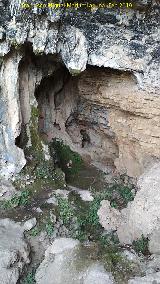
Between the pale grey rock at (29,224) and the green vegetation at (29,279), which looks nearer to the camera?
the green vegetation at (29,279)

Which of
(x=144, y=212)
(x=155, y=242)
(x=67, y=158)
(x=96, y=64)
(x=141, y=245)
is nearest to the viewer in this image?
(x=155, y=242)

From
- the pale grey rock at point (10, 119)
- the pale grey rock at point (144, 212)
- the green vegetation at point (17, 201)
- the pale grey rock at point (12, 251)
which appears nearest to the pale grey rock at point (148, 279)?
the pale grey rock at point (144, 212)

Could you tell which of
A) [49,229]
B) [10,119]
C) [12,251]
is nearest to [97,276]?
[12,251]

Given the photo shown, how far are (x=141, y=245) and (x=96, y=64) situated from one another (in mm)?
3533

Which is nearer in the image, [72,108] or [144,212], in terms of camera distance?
[144,212]

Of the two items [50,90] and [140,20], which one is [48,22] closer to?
[140,20]

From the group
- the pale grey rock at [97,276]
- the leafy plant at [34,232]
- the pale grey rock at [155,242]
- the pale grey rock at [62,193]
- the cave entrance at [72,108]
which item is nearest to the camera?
the pale grey rock at [97,276]

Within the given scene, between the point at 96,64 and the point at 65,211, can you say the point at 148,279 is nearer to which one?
the point at 65,211

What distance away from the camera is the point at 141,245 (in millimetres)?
7426

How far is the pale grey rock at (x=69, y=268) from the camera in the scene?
19.7ft

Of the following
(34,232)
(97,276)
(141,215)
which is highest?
(141,215)

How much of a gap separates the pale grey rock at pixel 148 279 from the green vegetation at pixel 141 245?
1386 mm

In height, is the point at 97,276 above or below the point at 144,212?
below

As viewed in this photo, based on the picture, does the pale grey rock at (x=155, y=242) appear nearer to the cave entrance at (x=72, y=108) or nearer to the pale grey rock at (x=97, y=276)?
the pale grey rock at (x=97, y=276)
